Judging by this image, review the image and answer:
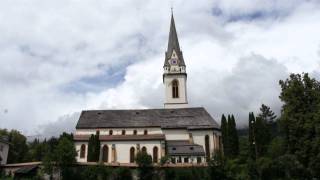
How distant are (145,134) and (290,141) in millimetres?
35612

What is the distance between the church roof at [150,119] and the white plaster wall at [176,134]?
0.66 meters

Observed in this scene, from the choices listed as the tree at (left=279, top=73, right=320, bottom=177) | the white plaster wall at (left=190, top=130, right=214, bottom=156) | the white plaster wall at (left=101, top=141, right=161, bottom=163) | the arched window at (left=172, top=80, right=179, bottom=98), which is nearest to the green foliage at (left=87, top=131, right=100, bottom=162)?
the white plaster wall at (left=101, top=141, right=161, bottom=163)

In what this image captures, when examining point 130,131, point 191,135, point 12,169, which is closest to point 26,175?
point 12,169

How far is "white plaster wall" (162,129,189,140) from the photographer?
74.1 m

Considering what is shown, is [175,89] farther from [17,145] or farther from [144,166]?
[17,145]

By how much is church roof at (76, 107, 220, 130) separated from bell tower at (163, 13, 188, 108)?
285 inches

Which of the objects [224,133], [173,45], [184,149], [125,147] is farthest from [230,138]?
[173,45]

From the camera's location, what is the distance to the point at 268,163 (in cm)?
5312

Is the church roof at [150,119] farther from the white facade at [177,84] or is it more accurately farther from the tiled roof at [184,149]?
the white facade at [177,84]

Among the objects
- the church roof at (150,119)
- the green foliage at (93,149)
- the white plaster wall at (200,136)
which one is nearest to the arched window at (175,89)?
the church roof at (150,119)

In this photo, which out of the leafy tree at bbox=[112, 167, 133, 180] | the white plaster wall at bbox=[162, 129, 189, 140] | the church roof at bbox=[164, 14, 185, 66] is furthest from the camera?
the church roof at bbox=[164, 14, 185, 66]

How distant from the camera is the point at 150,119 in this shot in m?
77.1

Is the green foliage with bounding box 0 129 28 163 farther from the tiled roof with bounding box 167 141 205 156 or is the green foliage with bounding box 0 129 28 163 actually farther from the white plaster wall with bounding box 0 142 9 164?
the tiled roof with bounding box 167 141 205 156

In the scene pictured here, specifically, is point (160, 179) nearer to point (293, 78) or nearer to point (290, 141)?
point (290, 141)
